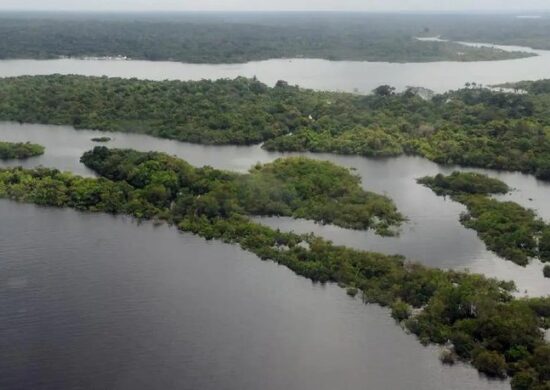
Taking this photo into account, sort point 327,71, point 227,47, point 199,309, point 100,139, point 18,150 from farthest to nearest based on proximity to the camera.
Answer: point 227,47, point 327,71, point 100,139, point 18,150, point 199,309

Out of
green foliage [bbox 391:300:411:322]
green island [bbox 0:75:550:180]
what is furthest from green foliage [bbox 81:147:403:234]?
green island [bbox 0:75:550:180]

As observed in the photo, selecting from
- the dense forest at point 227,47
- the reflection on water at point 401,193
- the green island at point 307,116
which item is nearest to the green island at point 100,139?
the reflection on water at point 401,193

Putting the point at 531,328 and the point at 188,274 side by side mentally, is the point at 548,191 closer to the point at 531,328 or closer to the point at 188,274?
the point at 531,328

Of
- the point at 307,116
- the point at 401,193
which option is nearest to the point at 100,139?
the point at 307,116

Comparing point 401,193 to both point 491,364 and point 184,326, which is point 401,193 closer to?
point 491,364

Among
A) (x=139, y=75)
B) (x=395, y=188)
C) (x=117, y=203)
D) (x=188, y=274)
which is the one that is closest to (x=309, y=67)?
(x=139, y=75)

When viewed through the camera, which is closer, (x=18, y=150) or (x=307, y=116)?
(x=18, y=150)

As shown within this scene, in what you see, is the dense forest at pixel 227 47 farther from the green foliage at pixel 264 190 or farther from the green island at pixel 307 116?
the green foliage at pixel 264 190
